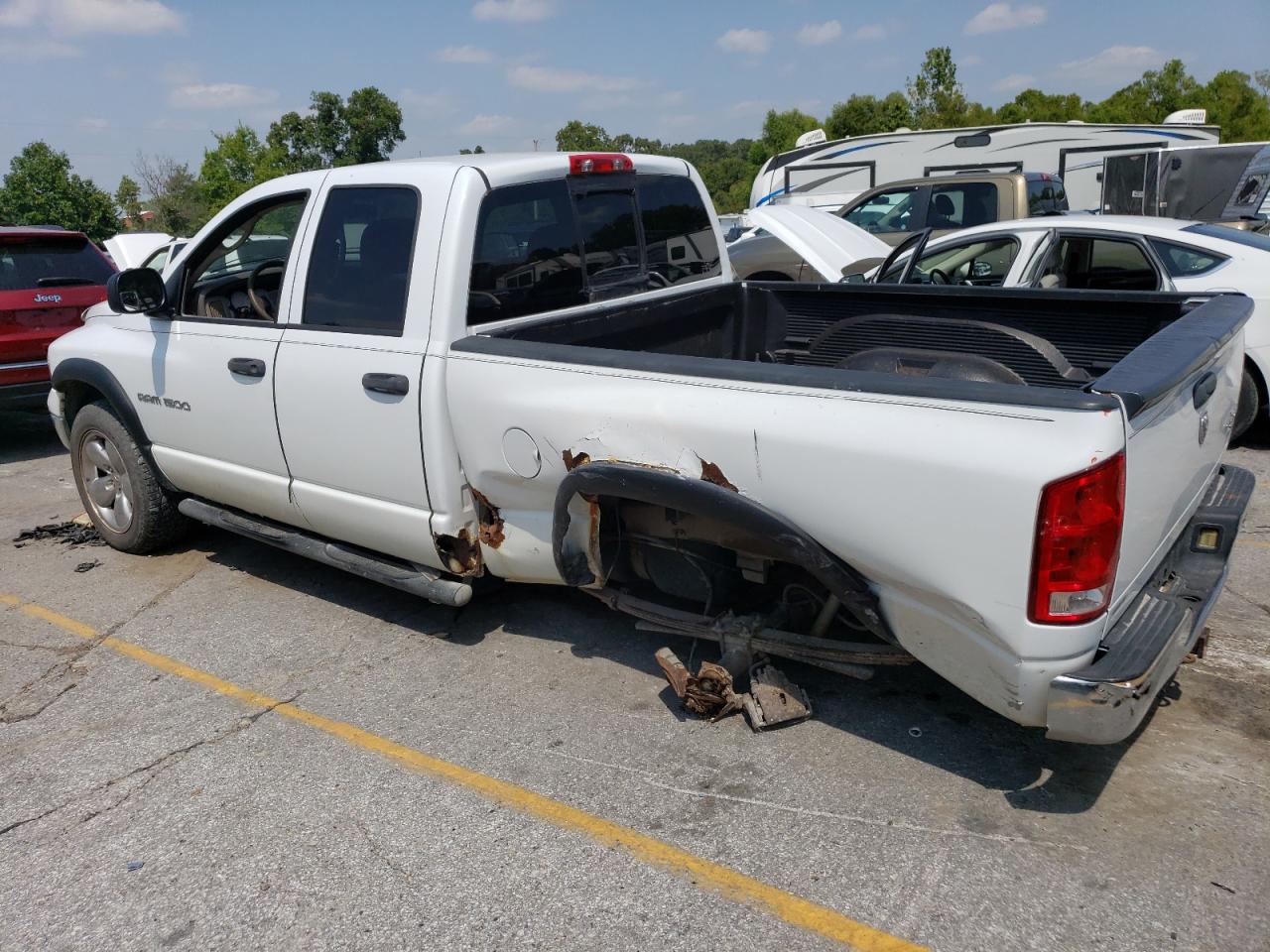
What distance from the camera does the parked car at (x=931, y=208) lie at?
11078 mm

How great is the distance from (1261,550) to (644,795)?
370 cm

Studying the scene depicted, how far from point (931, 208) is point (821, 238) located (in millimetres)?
5751

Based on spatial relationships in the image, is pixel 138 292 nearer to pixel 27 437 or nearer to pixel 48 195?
pixel 27 437

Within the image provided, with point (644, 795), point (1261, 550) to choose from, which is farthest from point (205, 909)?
point (1261, 550)

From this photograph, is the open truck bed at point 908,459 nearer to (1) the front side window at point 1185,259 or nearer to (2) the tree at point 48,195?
(1) the front side window at point 1185,259

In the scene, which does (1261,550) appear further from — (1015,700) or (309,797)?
(309,797)

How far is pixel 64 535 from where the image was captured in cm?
635

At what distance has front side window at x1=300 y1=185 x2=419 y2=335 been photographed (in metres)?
4.00

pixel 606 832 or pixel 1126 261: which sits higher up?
pixel 1126 261

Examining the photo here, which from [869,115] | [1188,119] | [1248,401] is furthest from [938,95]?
[1248,401]

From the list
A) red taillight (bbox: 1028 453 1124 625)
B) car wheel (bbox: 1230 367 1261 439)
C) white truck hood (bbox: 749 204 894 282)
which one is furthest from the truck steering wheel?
car wheel (bbox: 1230 367 1261 439)

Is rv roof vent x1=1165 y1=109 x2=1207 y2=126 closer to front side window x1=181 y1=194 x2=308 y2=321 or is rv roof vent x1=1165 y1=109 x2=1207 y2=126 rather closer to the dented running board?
front side window x1=181 y1=194 x2=308 y2=321

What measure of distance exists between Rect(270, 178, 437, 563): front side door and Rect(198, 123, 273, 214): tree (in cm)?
4112

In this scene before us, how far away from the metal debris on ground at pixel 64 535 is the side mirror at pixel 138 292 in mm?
1903
